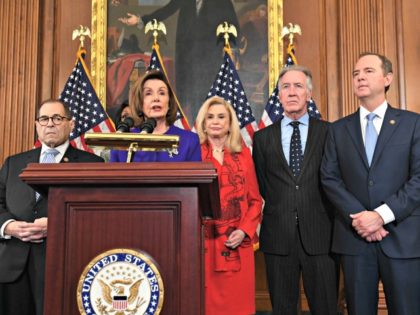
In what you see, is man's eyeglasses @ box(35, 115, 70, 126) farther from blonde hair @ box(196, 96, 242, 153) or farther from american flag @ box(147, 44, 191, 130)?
american flag @ box(147, 44, 191, 130)

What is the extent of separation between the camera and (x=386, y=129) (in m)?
3.05

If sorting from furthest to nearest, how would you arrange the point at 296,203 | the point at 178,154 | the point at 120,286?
the point at 296,203 < the point at 178,154 < the point at 120,286

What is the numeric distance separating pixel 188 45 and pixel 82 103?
3.86ft

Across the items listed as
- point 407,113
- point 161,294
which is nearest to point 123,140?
point 161,294

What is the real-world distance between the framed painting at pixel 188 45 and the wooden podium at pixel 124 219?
3722 millimetres

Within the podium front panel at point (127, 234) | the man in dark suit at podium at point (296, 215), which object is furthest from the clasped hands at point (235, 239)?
the podium front panel at point (127, 234)

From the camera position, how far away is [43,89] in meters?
5.61

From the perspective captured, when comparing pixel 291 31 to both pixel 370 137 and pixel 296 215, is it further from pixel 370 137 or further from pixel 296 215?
pixel 296 215

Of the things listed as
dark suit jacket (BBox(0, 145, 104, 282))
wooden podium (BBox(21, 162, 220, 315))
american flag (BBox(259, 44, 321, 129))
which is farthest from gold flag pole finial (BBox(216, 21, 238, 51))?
wooden podium (BBox(21, 162, 220, 315))

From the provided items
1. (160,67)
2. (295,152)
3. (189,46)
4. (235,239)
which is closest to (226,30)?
(189,46)

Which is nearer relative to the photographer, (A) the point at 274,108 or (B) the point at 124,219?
(B) the point at 124,219

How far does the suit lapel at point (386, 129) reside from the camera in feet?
9.87

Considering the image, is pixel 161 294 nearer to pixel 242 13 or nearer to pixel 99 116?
pixel 99 116

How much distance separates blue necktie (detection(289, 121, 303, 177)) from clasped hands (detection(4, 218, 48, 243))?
1.46 m
